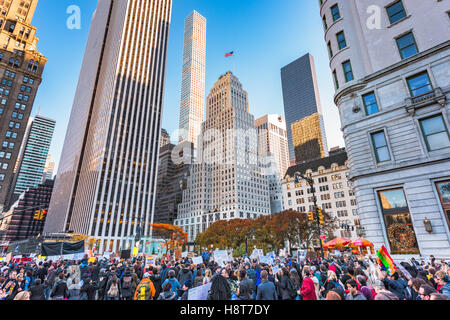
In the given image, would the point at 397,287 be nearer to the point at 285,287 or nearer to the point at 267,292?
the point at 285,287

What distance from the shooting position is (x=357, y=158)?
22094mm

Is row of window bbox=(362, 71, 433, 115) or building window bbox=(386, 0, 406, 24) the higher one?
building window bbox=(386, 0, 406, 24)

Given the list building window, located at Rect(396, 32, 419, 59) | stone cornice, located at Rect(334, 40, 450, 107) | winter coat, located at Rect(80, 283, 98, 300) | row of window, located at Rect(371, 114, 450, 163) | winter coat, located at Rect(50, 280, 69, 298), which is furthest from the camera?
building window, located at Rect(396, 32, 419, 59)

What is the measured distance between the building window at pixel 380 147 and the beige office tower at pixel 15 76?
95.9m

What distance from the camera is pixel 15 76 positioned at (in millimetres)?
85812

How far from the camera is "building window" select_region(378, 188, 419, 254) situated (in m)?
18.1

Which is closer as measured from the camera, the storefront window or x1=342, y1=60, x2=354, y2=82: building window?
the storefront window

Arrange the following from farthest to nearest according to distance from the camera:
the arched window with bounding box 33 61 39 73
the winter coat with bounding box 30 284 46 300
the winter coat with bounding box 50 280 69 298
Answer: the arched window with bounding box 33 61 39 73 → the winter coat with bounding box 50 280 69 298 → the winter coat with bounding box 30 284 46 300

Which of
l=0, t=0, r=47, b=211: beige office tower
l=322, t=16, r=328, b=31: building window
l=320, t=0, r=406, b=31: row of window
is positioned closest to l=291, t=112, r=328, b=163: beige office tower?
l=322, t=16, r=328, b=31: building window

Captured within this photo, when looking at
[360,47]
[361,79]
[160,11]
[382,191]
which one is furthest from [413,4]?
[160,11]

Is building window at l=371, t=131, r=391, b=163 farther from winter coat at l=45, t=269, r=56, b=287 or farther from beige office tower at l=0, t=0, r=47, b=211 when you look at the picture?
beige office tower at l=0, t=0, r=47, b=211

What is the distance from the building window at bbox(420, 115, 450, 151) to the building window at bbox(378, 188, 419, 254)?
4.24 metres

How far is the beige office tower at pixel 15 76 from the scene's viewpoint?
7762cm

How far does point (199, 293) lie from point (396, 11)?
29.4 m
